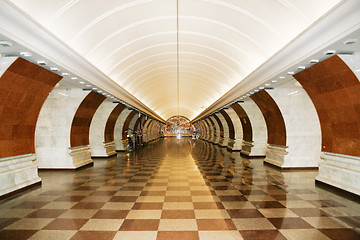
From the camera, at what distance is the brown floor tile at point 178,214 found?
502 centimetres

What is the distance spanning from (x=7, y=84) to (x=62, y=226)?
4258 mm

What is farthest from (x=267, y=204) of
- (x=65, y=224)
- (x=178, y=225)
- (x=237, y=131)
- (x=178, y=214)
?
(x=237, y=131)

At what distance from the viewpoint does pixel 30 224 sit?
15.6 feet

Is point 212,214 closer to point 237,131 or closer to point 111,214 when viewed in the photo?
point 111,214

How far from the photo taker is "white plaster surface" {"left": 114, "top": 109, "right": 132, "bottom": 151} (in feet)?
64.4

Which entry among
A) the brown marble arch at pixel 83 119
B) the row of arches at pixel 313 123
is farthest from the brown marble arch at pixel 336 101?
the brown marble arch at pixel 83 119

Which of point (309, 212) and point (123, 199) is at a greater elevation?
point (123, 199)

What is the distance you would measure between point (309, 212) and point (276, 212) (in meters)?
0.77

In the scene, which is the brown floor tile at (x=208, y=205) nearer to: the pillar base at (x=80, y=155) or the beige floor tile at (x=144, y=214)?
the beige floor tile at (x=144, y=214)

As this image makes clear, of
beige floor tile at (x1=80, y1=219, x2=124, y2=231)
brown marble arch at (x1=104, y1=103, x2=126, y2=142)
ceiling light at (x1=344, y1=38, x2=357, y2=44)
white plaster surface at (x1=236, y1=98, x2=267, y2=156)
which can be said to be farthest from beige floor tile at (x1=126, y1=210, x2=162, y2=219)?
white plaster surface at (x1=236, y1=98, x2=267, y2=156)

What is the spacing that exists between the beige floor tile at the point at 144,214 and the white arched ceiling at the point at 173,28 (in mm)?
4853

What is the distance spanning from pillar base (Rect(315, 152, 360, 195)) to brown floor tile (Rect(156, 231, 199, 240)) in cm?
529

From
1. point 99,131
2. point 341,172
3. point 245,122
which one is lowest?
point 341,172

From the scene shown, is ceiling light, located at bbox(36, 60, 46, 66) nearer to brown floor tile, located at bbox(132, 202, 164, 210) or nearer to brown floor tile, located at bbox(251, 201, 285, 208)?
brown floor tile, located at bbox(132, 202, 164, 210)
